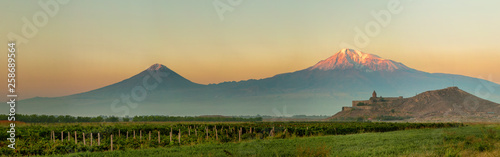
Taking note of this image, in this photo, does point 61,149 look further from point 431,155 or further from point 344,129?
point 344,129

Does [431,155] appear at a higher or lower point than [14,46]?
lower

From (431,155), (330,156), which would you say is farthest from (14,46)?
(431,155)

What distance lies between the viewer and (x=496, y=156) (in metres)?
→ 22.8

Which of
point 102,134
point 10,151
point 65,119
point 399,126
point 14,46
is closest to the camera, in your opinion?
point 14,46

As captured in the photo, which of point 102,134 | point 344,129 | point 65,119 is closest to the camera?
point 102,134

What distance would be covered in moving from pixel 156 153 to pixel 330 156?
431 inches

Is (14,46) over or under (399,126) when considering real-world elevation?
over

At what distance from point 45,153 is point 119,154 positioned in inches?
273

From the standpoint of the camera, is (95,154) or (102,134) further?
(102,134)

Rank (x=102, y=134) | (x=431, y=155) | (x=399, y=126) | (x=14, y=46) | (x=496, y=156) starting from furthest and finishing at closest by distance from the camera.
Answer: (x=399, y=126), (x=102, y=134), (x=14, y=46), (x=431, y=155), (x=496, y=156)

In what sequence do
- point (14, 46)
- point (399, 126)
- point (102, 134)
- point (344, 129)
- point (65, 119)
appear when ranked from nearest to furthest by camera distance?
point (14, 46), point (102, 134), point (344, 129), point (399, 126), point (65, 119)

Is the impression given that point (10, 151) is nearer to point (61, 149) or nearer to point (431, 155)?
point (61, 149)

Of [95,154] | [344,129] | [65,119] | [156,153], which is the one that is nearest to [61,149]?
[95,154]

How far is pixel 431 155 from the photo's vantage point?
2439 cm
